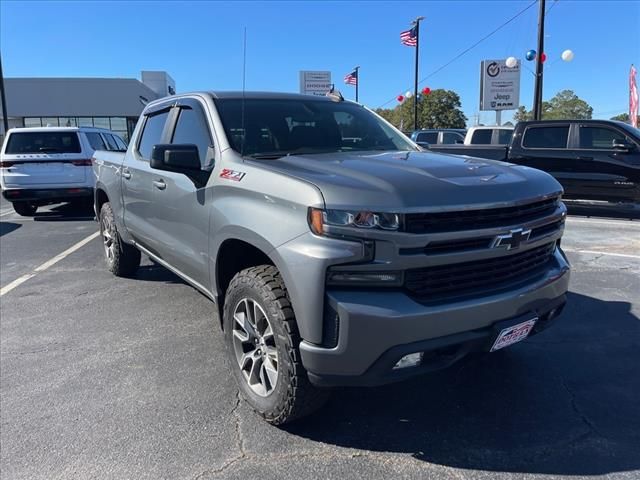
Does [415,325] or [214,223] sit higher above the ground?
[214,223]

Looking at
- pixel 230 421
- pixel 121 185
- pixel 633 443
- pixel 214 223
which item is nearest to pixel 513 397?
pixel 633 443

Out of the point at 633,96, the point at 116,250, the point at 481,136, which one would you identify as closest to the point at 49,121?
the point at 481,136

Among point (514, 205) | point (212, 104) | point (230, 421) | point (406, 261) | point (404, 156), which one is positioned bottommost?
point (230, 421)

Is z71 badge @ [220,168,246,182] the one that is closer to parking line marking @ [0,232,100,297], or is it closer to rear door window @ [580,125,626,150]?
parking line marking @ [0,232,100,297]

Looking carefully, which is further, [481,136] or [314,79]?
[314,79]

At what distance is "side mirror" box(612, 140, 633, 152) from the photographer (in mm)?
9758

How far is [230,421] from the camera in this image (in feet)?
10.2

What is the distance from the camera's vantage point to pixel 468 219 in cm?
261

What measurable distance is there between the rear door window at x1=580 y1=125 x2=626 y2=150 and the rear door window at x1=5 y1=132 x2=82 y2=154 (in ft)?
33.6

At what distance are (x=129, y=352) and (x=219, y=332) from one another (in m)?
0.74

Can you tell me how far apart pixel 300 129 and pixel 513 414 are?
2401mm

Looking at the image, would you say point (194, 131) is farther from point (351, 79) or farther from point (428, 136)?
point (351, 79)

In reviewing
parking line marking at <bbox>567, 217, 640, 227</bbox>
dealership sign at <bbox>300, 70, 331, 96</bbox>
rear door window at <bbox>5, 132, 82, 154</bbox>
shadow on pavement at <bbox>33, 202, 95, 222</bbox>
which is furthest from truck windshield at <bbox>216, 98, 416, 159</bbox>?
dealership sign at <bbox>300, 70, 331, 96</bbox>

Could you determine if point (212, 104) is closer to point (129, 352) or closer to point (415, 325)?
point (129, 352)
